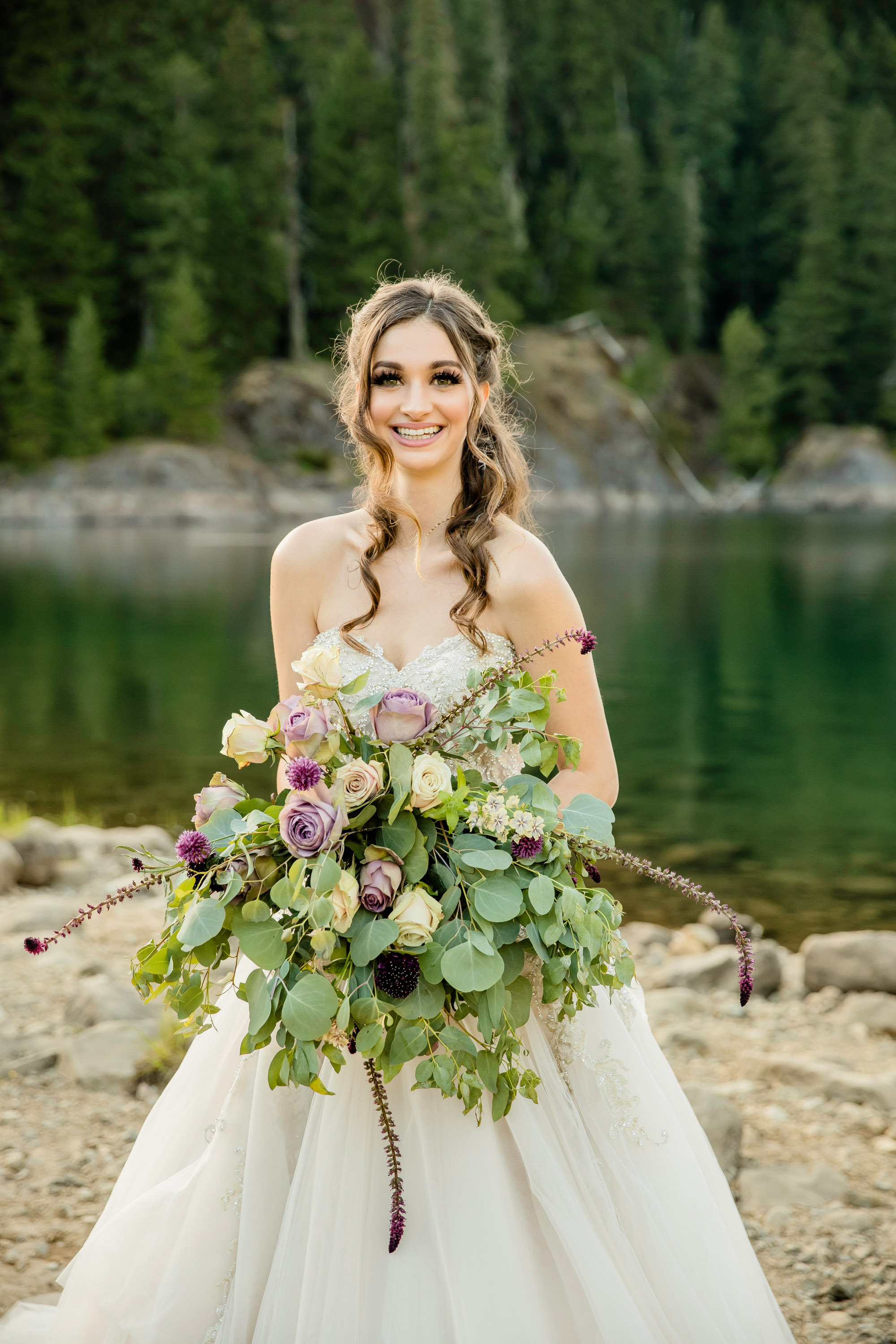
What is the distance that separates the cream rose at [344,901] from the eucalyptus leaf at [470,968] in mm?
176

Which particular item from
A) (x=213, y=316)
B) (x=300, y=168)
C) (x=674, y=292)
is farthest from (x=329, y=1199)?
(x=674, y=292)

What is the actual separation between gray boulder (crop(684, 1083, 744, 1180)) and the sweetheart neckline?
1.86m

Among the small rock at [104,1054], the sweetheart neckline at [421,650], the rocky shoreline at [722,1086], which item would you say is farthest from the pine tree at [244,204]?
the sweetheart neckline at [421,650]

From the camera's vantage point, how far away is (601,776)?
2744 millimetres

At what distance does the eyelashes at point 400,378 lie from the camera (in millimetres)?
2846

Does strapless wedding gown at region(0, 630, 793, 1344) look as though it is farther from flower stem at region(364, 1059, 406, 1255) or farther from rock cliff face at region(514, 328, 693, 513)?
rock cliff face at region(514, 328, 693, 513)

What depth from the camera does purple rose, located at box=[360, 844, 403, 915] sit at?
2053 mm

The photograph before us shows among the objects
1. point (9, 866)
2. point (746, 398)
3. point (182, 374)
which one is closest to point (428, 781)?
point (9, 866)

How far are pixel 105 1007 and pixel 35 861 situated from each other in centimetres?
299

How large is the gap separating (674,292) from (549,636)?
227ft

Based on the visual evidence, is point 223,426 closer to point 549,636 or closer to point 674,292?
point 674,292

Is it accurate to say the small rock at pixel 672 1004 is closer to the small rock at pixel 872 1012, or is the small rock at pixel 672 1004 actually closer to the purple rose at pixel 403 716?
the small rock at pixel 872 1012

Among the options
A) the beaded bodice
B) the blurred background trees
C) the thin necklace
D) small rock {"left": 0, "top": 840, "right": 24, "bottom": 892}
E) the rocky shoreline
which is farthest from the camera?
the blurred background trees

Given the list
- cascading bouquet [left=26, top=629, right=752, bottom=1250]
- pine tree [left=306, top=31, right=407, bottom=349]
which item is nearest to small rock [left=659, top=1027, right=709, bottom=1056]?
cascading bouquet [left=26, top=629, right=752, bottom=1250]
